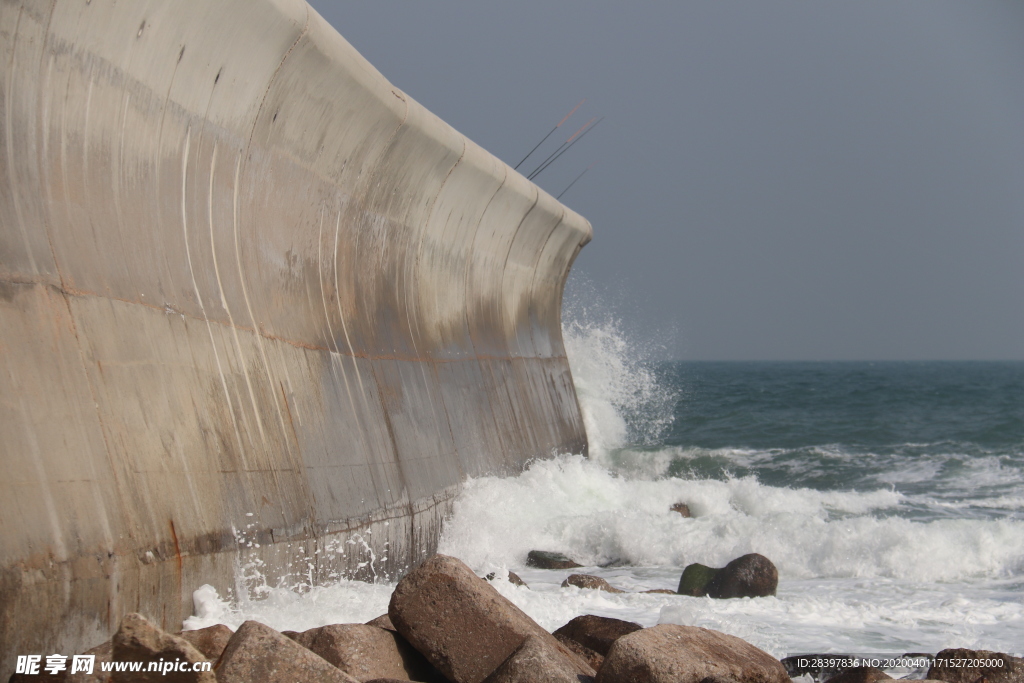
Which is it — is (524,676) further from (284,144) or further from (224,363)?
(284,144)

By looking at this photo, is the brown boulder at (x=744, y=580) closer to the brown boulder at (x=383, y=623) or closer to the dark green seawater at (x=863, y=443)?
the brown boulder at (x=383, y=623)

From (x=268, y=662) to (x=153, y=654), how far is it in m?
0.38

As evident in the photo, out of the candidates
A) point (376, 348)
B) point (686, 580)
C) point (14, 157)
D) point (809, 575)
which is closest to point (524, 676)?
point (14, 157)

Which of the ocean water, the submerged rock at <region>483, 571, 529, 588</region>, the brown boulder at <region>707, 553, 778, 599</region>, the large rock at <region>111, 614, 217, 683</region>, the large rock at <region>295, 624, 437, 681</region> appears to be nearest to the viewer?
the large rock at <region>111, 614, 217, 683</region>

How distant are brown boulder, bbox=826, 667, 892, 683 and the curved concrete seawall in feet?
9.75

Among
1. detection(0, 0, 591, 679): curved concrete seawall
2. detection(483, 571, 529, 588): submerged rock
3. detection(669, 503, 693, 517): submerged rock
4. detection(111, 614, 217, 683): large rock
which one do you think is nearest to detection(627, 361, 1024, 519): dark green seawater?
detection(669, 503, 693, 517): submerged rock

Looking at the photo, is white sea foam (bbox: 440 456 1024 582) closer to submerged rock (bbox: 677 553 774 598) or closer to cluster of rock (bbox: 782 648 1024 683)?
submerged rock (bbox: 677 553 774 598)

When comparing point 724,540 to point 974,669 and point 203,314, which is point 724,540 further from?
point 203,314

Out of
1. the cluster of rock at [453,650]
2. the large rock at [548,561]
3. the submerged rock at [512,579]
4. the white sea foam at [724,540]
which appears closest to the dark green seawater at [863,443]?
the white sea foam at [724,540]

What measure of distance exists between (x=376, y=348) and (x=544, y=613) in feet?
8.96

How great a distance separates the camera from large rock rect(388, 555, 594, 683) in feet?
12.6

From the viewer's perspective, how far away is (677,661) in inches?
142

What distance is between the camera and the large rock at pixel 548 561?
8.11m

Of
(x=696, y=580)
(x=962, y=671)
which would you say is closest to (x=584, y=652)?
(x=962, y=671)
